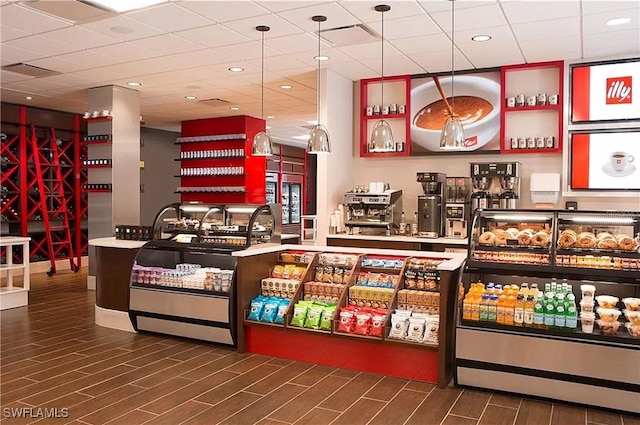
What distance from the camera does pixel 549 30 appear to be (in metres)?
5.45

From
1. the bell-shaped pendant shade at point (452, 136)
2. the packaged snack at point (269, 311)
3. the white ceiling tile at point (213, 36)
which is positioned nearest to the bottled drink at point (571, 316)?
the bell-shaped pendant shade at point (452, 136)

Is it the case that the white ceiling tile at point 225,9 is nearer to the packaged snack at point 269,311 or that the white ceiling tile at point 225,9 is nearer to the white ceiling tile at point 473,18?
the white ceiling tile at point 473,18

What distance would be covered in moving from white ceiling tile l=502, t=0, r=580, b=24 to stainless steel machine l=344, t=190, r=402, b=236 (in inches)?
106

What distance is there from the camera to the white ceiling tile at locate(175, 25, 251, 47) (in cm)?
553

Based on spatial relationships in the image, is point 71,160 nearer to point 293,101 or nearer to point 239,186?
point 239,186

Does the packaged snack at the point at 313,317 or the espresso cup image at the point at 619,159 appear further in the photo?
the espresso cup image at the point at 619,159

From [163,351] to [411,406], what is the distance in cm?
258

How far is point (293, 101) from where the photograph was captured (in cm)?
973

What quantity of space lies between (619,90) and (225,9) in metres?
4.67

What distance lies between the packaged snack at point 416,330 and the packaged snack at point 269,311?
4.26ft

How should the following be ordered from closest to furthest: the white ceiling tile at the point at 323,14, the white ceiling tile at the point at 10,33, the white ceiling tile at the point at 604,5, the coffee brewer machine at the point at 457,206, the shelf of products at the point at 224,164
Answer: the white ceiling tile at the point at 604,5 < the white ceiling tile at the point at 323,14 < the white ceiling tile at the point at 10,33 < the coffee brewer machine at the point at 457,206 < the shelf of products at the point at 224,164

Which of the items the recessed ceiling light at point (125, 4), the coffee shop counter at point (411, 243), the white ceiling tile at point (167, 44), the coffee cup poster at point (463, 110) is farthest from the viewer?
the coffee cup poster at point (463, 110)

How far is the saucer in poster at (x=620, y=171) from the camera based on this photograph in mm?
6350

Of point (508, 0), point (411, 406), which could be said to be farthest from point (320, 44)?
point (411, 406)
